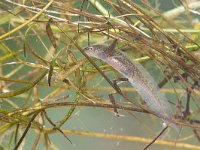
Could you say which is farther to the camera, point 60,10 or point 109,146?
point 109,146

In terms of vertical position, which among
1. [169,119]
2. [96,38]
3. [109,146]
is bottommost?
[109,146]

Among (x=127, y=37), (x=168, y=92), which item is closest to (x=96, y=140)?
(x=168, y=92)

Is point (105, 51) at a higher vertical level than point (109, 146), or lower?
higher

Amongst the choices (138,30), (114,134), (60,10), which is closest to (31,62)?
(60,10)

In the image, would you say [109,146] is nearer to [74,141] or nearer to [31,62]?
[74,141]

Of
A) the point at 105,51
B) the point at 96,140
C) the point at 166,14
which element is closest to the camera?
the point at 105,51

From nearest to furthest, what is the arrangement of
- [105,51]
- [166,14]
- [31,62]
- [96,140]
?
1. [105,51]
2. [31,62]
3. [166,14]
4. [96,140]
